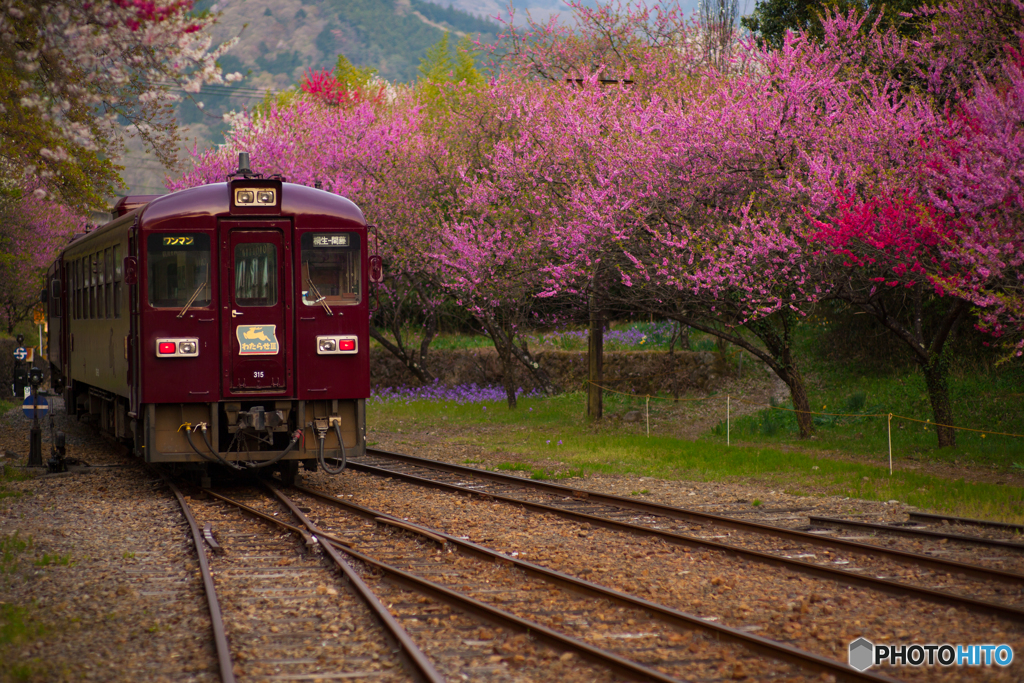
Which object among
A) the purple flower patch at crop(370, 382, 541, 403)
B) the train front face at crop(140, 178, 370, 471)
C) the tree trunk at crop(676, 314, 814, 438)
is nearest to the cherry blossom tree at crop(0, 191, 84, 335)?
the purple flower patch at crop(370, 382, 541, 403)

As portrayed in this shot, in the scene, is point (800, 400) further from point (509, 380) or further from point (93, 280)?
point (93, 280)

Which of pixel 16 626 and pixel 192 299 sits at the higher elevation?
pixel 192 299

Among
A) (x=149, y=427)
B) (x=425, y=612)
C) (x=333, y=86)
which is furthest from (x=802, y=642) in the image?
(x=333, y=86)

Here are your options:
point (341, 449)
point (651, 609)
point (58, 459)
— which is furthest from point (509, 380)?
point (651, 609)

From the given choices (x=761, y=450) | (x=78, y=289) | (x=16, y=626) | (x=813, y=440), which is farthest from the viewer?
(x=813, y=440)

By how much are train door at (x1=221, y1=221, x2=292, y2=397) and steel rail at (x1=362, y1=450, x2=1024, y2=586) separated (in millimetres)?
2585

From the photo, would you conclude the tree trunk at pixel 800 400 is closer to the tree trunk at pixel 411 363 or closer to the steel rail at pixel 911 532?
the steel rail at pixel 911 532

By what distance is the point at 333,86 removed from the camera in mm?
43125

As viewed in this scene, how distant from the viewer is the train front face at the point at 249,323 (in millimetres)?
10102

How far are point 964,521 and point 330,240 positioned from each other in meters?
7.16

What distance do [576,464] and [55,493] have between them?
6751 mm

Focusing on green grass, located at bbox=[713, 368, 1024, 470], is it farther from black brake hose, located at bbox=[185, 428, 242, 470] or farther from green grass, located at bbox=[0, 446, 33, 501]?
green grass, located at bbox=[0, 446, 33, 501]

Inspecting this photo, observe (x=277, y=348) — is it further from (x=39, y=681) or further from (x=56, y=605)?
(x=39, y=681)

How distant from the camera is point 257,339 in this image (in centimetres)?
1030
